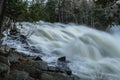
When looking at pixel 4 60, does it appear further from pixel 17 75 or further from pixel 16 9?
pixel 16 9

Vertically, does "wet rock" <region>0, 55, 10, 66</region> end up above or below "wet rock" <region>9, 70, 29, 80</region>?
above

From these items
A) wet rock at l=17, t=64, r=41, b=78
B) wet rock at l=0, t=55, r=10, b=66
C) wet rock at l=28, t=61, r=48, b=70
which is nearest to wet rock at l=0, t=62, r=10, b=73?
wet rock at l=0, t=55, r=10, b=66

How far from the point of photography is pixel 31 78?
919 cm

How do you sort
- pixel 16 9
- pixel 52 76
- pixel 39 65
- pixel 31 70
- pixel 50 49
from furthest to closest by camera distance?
1. pixel 50 49
2. pixel 39 65
3. pixel 52 76
4. pixel 31 70
5. pixel 16 9

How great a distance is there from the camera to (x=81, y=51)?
1808 cm

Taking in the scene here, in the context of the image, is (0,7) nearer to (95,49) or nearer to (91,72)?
(91,72)

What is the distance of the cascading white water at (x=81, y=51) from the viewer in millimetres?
13445

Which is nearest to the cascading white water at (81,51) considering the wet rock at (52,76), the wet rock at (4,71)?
the wet rock at (52,76)

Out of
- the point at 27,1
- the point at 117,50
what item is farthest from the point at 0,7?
the point at 117,50

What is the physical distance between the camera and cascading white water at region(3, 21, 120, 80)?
13.4 meters

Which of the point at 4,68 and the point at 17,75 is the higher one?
the point at 4,68

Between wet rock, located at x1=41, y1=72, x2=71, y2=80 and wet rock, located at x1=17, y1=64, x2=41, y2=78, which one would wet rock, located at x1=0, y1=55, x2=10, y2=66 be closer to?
wet rock, located at x1=17, y1=64, x2=41, y2=78

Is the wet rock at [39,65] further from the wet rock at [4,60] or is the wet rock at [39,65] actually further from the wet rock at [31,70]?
the wet rock at [4,60]

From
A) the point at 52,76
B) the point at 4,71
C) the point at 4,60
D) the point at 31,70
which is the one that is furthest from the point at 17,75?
the point at 52,76
